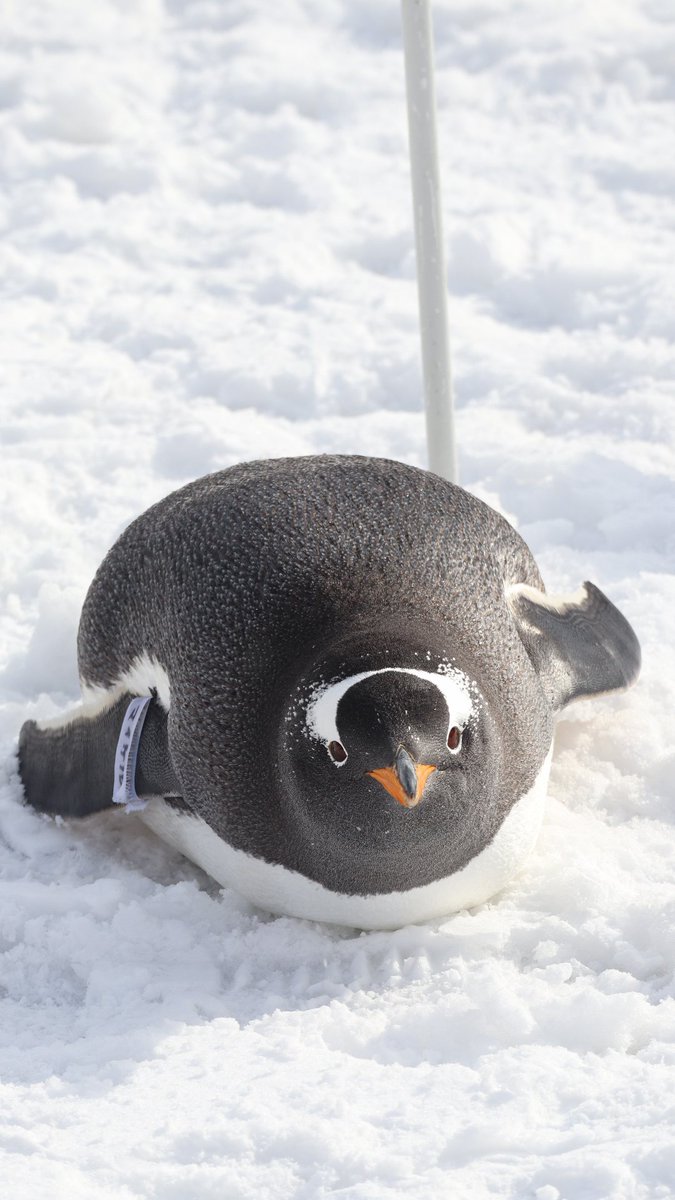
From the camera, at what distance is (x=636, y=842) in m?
2.88

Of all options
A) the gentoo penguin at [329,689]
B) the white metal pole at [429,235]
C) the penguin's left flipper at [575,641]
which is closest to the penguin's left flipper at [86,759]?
the gentoo penguin at [329,689]

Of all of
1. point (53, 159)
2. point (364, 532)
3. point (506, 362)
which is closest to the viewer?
point (364, 532)

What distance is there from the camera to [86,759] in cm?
308

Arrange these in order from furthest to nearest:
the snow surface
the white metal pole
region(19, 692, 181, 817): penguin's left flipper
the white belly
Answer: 1. the white metal pole
2. region(19, 692, 181, 817): penguin's left flipper
3. the white belly
4. the snow surface

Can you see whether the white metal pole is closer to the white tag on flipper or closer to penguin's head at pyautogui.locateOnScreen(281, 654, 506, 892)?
the white tag on flipper

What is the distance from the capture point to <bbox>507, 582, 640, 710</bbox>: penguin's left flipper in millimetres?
2975

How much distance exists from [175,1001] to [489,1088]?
593 mm

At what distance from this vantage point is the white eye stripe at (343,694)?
2330 mm

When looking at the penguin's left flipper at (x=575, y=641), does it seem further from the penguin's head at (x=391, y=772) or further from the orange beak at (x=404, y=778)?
the orange beak at (x=404, y=778)

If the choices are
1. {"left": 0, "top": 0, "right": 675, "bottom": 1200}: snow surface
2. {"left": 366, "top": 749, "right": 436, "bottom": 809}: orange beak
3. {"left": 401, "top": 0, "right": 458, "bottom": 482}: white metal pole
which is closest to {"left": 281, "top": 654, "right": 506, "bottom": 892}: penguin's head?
{"left": 366, "top": 749, "right": 436, "bottom": 809}: orange beak

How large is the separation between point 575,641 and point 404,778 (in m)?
1.00

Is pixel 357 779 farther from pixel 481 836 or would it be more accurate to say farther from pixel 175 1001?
pixel 175 1001

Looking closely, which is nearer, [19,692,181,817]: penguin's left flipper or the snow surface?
the snow surface

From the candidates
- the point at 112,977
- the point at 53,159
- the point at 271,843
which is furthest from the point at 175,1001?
the point at 53,159
